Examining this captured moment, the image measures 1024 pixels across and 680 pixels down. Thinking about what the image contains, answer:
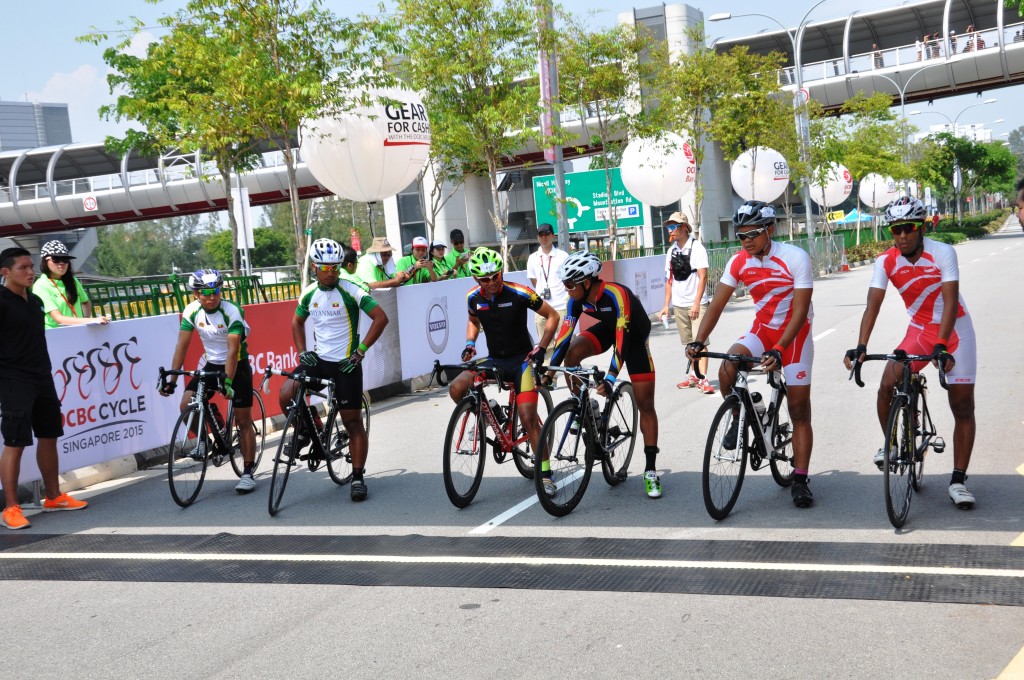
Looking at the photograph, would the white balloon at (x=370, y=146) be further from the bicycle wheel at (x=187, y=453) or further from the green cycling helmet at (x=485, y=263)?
the green cycling helmet at (x=485, y=263)

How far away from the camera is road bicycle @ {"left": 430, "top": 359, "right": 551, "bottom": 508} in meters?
7.46

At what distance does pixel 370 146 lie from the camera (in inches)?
659

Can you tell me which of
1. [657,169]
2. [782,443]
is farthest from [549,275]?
[657,169]

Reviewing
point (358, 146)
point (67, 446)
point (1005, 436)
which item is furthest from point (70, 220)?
point (1005, 436)

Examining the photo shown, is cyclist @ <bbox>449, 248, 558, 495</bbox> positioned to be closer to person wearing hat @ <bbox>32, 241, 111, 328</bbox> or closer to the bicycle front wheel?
→ the bicycle front wheel

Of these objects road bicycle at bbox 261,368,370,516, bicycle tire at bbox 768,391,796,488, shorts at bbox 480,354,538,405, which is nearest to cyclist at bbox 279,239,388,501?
road bicycle at bbox 261,368,370,516

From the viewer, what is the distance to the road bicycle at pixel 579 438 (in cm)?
712

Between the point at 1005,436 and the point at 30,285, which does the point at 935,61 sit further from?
the point at 30,285

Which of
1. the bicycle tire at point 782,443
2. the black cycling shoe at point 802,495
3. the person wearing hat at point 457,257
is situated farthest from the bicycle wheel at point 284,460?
the person wearing hat at point 457,257

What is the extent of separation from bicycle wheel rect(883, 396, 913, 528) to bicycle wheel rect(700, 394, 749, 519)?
36.0 inches

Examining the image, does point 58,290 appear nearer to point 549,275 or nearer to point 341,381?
point 341,381

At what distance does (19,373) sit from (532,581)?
4.63 metres

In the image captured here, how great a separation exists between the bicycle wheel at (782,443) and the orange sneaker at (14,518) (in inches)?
225

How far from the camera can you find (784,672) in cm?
430
